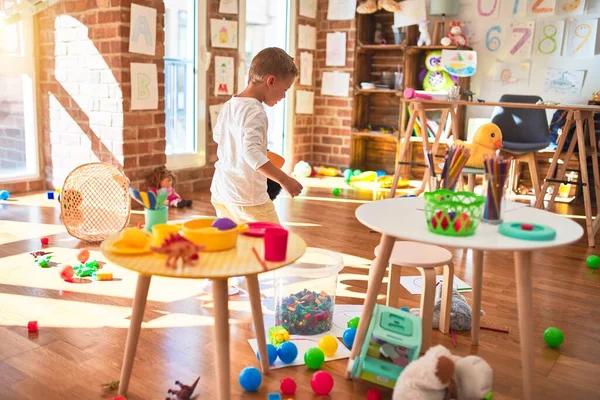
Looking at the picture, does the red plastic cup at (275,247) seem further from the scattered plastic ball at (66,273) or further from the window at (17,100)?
the window at (17,100)

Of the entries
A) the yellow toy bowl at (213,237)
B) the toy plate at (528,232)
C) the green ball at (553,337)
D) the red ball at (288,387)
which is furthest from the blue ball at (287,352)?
the green ball at (553,337)

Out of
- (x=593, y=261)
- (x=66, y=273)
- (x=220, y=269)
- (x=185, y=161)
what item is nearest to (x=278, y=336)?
(x=220, y=269)

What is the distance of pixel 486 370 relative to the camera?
1487 millimetres

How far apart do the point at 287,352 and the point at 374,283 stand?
365mm

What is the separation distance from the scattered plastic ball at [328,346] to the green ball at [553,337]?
2.33ft

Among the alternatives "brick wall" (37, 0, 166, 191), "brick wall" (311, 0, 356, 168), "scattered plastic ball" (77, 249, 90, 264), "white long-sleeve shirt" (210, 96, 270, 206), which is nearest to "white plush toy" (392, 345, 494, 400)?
"white long-sleeve shirt" (210, 96, 270, 206)

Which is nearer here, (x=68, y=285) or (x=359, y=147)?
(x=68, y=285)

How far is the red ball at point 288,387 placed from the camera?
1594 mm

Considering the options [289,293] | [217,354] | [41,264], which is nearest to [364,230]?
[289,293]

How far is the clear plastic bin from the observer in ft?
6.49

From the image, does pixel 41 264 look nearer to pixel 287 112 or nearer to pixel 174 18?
pixel 174 18

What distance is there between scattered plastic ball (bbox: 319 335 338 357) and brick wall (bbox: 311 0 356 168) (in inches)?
156

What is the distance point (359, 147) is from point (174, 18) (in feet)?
7.51

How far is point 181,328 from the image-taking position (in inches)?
79.4
